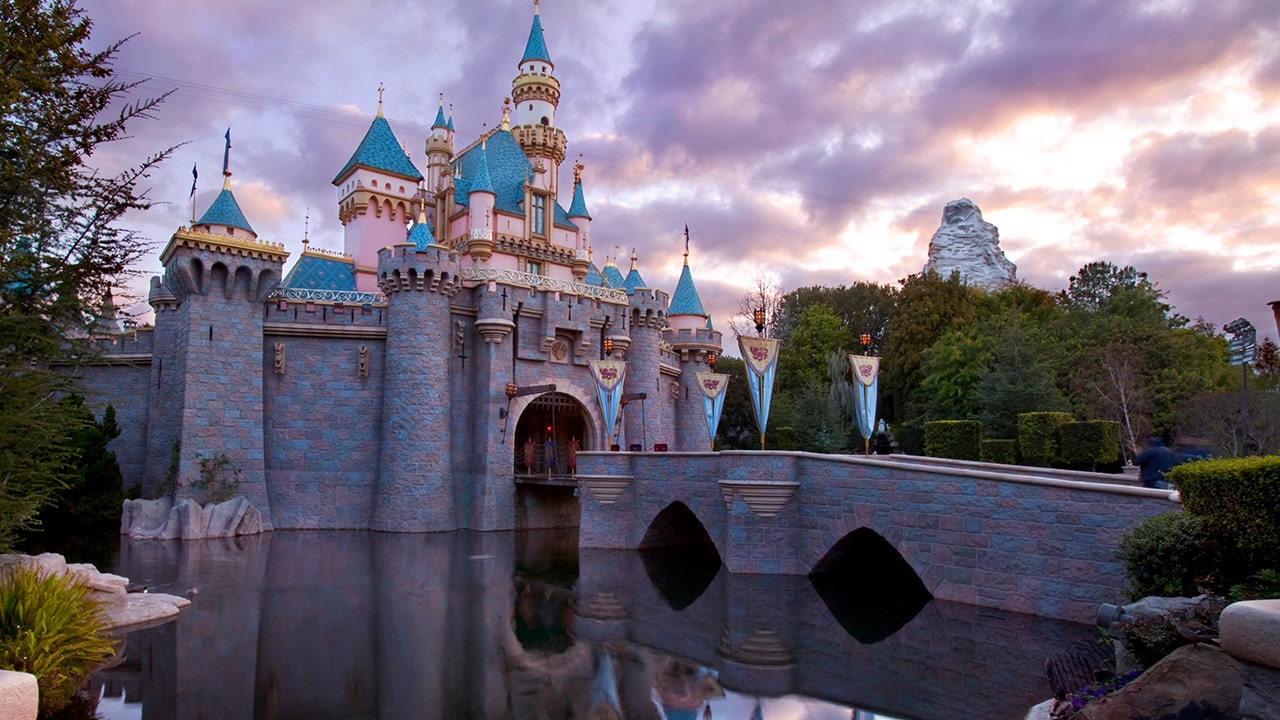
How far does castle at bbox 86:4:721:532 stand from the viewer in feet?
72.4

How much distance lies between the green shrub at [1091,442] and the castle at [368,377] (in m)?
10.7

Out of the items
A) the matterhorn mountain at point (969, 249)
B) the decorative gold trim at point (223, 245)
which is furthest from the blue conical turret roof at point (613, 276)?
the matterhorn mountain at point (969, 249)

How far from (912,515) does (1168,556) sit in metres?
4.76

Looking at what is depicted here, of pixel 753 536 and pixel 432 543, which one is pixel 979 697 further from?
pixel 432 543

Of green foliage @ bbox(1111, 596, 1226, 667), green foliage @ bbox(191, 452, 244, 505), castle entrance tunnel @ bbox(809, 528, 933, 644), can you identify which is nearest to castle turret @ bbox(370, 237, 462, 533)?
green foliage @ bbox(191, 452, 244, 505)

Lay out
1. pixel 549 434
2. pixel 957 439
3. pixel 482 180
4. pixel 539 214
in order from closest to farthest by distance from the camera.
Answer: pixel 957 439 < pixel 482 180 < pixel 549 434 < pixel 539 214

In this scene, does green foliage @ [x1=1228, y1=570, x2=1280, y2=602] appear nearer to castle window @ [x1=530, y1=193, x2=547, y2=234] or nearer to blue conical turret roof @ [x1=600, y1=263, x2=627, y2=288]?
blue conical turret roof @ [x1=600, y1=263, x2=627, y2=288]

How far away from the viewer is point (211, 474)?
2131 cm

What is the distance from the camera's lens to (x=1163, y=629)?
21.3 feet

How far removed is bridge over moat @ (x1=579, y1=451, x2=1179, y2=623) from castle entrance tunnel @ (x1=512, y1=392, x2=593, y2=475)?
267 inches

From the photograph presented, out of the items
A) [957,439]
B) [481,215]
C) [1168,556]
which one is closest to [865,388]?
[957,439]

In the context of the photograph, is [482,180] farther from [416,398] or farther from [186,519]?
[186,519]

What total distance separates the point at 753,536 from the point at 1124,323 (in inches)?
942

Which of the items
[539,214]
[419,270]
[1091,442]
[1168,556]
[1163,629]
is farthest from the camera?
[539,214]
